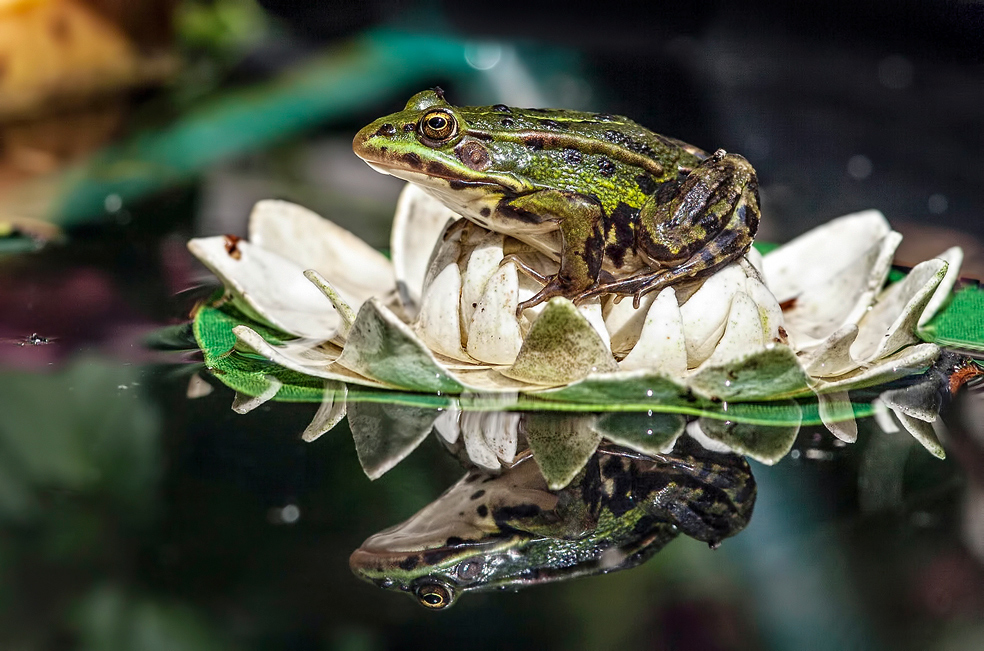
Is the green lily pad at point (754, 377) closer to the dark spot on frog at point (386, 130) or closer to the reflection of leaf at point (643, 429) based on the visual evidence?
the reflection of leaf at point (643, 429)

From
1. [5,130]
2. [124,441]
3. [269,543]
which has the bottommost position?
[5,130]

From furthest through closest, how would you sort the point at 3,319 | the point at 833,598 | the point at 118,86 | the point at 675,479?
the point at 118,86 < the point at 3,319 < the point at 675,479 < the point at 833,598

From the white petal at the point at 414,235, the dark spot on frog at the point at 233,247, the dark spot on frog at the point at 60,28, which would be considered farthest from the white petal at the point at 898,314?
the dark spot on frog at the point at 60,28

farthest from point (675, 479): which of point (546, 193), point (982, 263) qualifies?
point (982, 263)

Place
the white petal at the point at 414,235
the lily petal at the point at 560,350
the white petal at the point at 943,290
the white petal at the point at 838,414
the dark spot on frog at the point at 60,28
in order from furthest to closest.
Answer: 1. the dark spot on frog at the point at 60,28
2. the white petal at the point at 414,235
3. the white petal at the point at 943,290
4. the white petal at the point at 838,414
5. the lily petal at the point at 560,350

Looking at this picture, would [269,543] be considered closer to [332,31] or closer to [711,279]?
[711,279]

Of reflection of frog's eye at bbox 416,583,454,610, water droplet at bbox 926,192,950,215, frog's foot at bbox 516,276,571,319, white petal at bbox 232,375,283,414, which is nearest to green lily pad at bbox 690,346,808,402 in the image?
frog's foot at bbox 516,276,571,319

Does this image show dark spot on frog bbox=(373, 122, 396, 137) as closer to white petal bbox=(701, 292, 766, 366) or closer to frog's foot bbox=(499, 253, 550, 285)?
frog's foot bbox=(499, 253, 550, 285)
